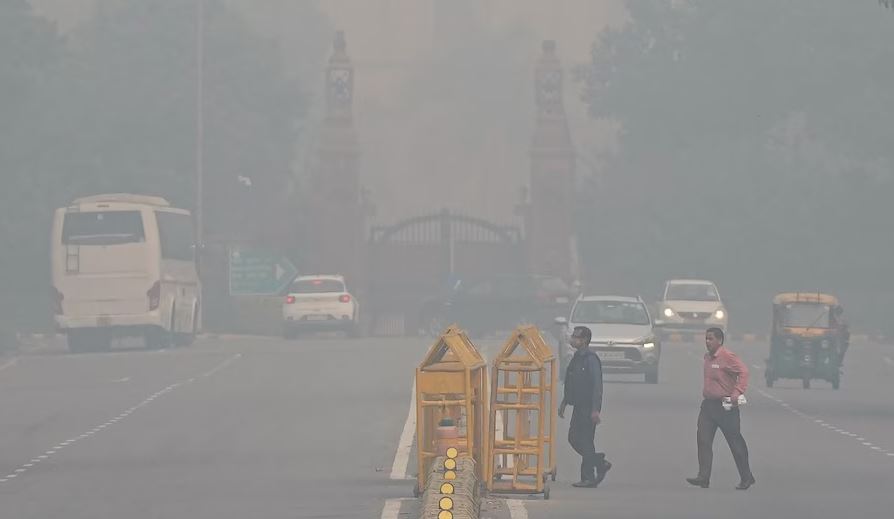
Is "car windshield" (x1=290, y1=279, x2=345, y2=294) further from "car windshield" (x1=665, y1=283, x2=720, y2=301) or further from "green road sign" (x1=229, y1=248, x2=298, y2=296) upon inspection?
"car windshield" (x1=665, y1=283, x2=720, y2=301)

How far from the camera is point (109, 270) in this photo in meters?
56.1

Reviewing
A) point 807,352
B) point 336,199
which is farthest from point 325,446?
point 336,199

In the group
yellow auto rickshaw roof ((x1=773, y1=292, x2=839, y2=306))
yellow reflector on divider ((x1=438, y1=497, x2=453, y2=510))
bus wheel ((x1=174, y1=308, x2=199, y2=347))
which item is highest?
yellow auto rickshaw roof ((x1=773, y1=292, x2=839, y2=306))

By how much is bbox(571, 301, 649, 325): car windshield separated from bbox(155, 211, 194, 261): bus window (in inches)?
671

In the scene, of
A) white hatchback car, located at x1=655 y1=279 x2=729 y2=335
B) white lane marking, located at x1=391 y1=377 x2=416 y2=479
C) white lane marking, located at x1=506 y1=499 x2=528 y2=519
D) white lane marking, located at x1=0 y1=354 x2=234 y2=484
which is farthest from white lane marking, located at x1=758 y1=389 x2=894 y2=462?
white hatchback car, located at x1=655 y1=279 x2=729 y2=335

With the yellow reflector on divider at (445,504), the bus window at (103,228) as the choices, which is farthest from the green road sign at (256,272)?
the yellow reflector on divider at (445,504)

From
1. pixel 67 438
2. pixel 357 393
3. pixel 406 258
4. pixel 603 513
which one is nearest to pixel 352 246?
pixel 406 258

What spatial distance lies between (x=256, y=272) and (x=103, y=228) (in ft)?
41.9

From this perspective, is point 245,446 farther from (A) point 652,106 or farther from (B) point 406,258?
(A) point 652,106

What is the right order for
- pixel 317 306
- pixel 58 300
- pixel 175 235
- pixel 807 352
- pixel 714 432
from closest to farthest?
1. pixel 714 432
2. pixel 807 352
3. pixel 58 300
4. pixel 175 235
5. pixel 317 306

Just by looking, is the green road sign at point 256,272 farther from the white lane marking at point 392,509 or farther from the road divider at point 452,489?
the road divider at point 452,489

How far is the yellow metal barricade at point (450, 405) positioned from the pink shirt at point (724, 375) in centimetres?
277

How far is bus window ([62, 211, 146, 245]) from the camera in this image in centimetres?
5606

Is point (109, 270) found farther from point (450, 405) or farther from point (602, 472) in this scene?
point (450, 405)
